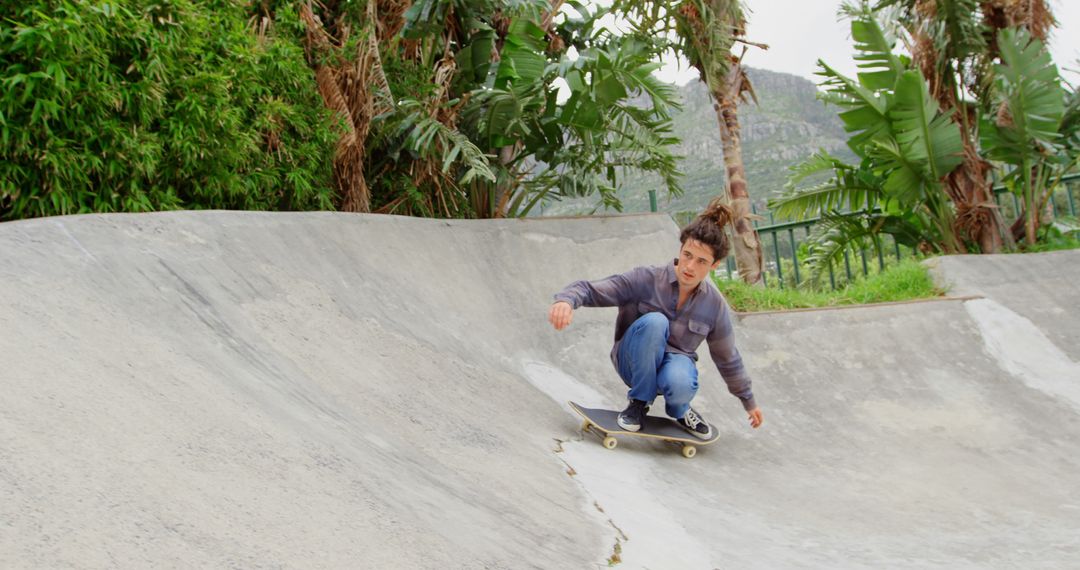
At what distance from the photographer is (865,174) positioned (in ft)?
29.8

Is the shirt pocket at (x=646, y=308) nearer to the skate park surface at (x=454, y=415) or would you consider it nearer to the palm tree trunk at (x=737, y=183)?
the skate park surface at (x=454, y=415)

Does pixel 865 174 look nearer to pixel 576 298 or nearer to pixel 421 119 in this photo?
pixel 421 119

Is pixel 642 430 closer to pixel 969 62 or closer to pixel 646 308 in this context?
pixel 646 308

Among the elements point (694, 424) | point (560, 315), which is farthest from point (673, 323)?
point (560, 315)

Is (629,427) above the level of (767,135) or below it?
below

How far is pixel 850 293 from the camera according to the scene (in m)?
7.52

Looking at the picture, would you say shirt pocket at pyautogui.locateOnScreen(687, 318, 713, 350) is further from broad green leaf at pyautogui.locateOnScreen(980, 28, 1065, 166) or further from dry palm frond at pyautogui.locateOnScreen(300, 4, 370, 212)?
broad green leaf at pyautogui.locateOnScreen(980, 28, 1065, 166)

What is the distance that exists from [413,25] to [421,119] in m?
0.77

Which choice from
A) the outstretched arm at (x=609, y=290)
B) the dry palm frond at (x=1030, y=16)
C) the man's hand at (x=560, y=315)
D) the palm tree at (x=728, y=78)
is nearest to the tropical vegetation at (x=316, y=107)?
the palm tree at (x=728, y=78)

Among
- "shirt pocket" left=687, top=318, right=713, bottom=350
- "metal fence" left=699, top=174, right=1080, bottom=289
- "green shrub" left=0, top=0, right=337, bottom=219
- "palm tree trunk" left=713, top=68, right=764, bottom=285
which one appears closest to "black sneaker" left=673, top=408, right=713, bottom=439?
"shirt pocket" left=687, top=318, right=713, bottom=350

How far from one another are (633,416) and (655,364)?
324mm

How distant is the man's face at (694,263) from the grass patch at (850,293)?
297 centimetres

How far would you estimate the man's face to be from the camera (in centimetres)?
365

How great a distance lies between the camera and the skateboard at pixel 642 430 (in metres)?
3.93
